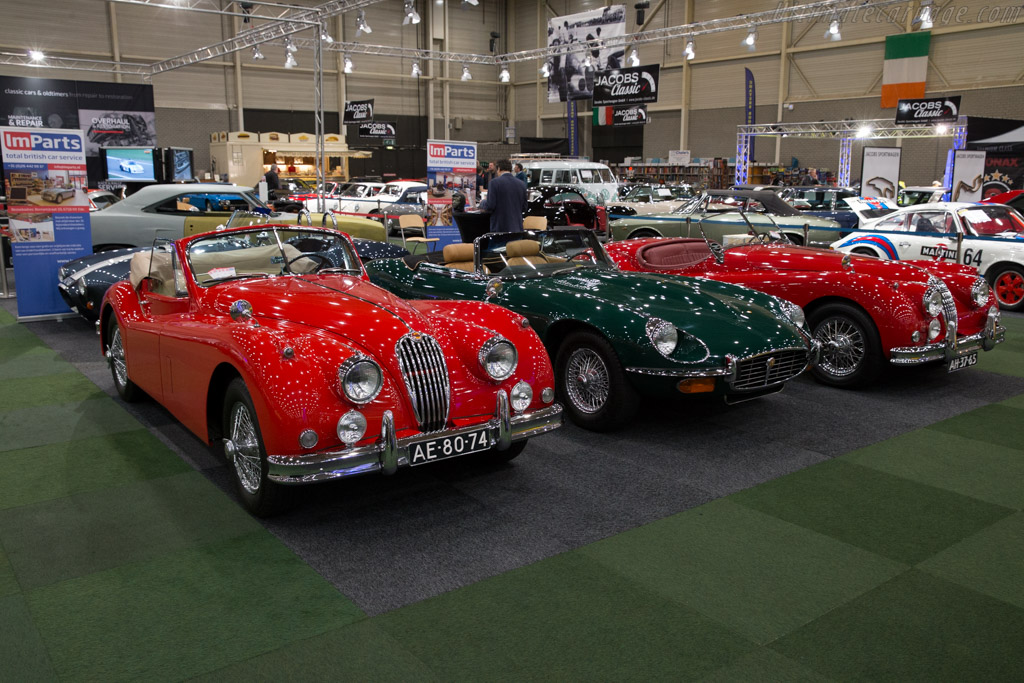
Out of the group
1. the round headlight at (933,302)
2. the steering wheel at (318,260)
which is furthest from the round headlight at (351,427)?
the round headlight at (933,302)

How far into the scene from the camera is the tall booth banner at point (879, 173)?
58.7 ft

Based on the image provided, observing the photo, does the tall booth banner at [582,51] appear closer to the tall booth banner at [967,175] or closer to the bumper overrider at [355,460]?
the tall booth banner at [967,175]

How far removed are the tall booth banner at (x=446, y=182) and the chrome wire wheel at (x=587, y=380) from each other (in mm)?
7581

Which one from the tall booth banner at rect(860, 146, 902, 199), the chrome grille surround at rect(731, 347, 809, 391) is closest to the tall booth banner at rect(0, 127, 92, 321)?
the chrome grille surround at rect(731, 347, 809, 391)

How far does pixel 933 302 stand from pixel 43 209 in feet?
30.1

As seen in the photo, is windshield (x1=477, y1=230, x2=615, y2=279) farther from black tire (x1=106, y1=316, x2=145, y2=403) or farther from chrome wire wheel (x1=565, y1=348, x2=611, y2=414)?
black tire (x1=106, y1=316, x2=145, y2=403)

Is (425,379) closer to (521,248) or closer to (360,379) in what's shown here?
(360,379)

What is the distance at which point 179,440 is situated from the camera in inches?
207

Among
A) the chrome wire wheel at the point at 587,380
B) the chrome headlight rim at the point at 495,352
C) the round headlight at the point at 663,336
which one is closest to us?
the chrome headlight rim at the point at 495,352

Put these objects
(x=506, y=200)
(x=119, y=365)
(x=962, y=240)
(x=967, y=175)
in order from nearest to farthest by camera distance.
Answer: (x=119, y=365), (x=962, y=240), (x=506, y=200), (x=967, y=175)

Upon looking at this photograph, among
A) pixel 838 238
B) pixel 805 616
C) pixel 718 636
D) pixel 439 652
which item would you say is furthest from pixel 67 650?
pixel 838 238

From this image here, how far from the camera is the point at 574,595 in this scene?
132 inches

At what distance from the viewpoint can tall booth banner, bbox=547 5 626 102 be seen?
902 inches

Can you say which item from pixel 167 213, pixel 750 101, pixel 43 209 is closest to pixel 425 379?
pixel 43 209
